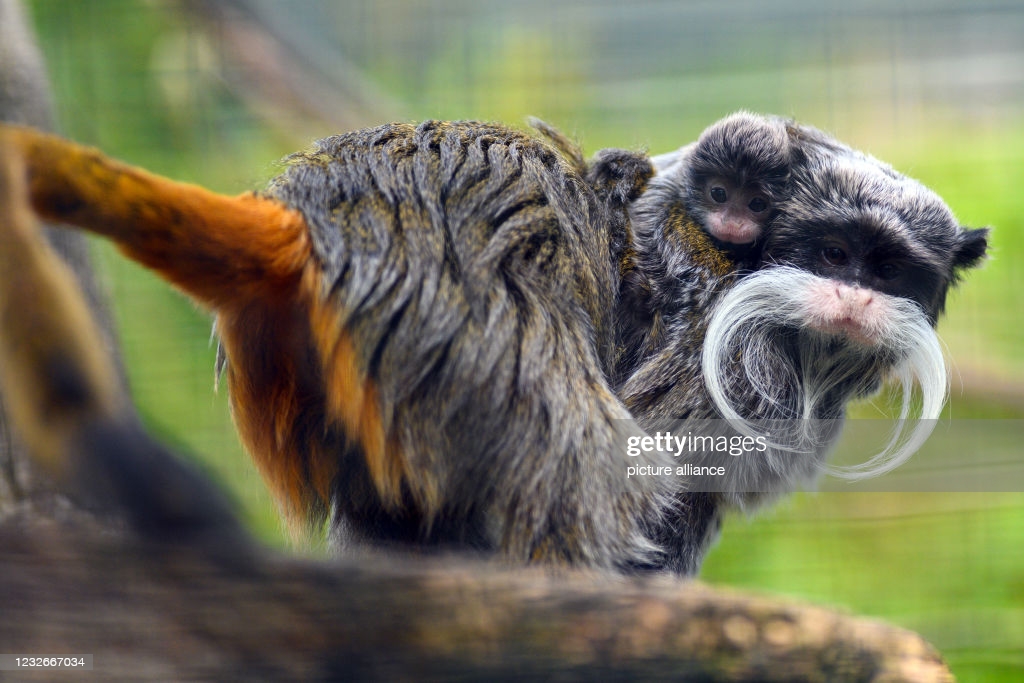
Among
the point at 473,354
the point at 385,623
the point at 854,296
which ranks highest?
the point at 854,296

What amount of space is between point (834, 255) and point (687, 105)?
2537mm

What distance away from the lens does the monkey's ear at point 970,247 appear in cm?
203

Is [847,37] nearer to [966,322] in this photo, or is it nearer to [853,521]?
[966,322]

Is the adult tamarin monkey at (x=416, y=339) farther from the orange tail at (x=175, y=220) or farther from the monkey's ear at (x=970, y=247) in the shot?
the monkey's ear at (x=970, y=247)

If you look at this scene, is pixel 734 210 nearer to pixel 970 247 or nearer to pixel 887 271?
pixel 887 271

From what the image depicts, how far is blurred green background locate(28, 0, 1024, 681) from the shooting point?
328cm

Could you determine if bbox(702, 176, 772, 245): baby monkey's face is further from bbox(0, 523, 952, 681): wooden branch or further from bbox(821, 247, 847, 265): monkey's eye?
bbox(0, 523, 952, 681): wooden branch

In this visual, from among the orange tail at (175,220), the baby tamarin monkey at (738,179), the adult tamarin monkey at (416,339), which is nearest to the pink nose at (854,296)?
the baby tamarin monkey at (738,179)

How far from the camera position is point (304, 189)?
1554 mm

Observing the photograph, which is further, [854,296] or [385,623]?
[854,296]

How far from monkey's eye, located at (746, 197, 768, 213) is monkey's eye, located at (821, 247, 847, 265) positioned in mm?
151

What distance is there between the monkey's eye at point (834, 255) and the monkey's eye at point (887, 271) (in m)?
0.07

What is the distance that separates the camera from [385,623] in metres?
1.12

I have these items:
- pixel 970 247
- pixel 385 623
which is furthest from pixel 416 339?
pixel 970 247
